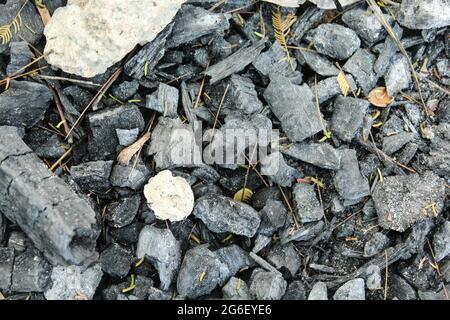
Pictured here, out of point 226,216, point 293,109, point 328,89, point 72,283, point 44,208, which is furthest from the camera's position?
point 328,89

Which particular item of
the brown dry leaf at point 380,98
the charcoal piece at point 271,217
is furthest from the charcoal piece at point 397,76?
the charcoal piece at point 271,217

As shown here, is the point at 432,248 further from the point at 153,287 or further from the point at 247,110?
the point at 153,287

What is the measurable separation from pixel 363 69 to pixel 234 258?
1.28m

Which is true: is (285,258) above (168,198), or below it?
below

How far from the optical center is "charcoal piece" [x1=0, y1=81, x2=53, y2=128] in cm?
273

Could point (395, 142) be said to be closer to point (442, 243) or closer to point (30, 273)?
point (442, 243)

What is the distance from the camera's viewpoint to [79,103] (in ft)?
9.21

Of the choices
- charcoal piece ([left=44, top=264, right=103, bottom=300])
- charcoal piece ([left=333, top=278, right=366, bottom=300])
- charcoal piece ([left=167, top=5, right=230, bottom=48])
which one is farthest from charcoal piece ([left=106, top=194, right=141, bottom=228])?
charcoal piece ([left=333, top=278, right=366, bottom=300])

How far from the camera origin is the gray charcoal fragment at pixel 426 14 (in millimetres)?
3008

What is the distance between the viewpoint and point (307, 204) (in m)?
2.81

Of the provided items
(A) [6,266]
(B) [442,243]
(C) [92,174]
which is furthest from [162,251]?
(B) [442,243]

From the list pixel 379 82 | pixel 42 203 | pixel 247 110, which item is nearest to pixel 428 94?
pixel 379 82

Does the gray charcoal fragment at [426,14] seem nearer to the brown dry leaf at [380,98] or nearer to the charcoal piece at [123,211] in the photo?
the brown dry leaf at [380,98]

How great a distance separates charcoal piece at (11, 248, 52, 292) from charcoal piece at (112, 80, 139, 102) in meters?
0.89
